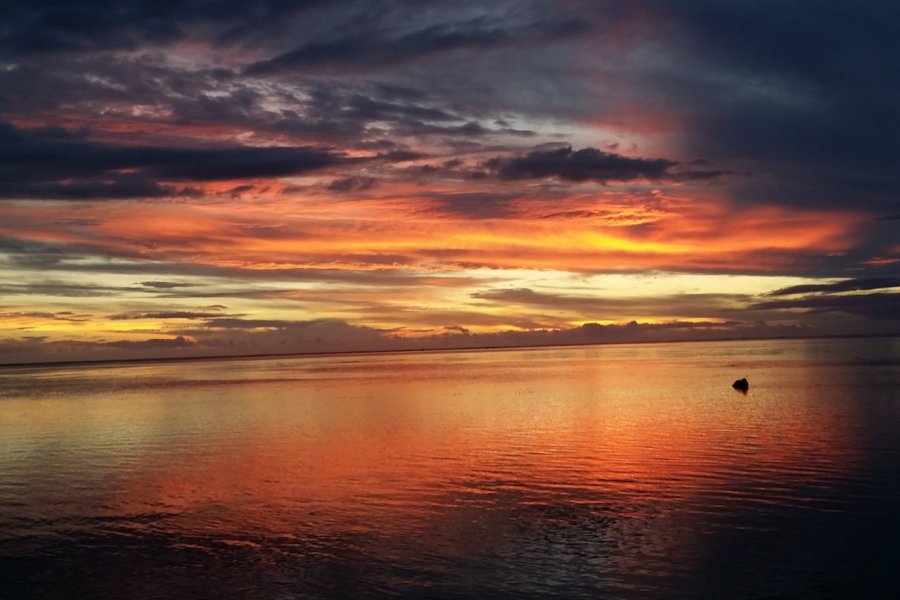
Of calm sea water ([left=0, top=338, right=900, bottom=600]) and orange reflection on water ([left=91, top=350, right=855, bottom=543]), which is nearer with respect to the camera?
calm sea water ([left=0, top=338, right=900, bottom=600])

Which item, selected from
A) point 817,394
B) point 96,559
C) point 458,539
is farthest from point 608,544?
point 817,394

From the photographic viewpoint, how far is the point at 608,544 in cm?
2339

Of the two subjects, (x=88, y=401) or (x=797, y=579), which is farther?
(x=88, y=401)

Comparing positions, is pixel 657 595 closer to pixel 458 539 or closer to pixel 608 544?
pixel 608 544

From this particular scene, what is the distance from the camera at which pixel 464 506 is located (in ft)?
95.5

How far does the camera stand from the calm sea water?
826 inches

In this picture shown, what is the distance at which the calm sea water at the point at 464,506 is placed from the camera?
2097 centimetres

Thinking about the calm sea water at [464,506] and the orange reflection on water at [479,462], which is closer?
the calm sea water at [464,506]

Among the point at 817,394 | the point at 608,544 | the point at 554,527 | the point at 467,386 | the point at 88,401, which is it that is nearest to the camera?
the point at 608,544

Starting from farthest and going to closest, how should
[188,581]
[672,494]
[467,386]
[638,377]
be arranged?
[638,377], [467,386], [672,494], [188,581]

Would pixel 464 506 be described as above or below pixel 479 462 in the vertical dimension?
below

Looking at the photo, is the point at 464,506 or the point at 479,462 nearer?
the point at 464,506

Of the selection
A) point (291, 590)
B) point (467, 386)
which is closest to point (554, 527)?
point (291, 590)

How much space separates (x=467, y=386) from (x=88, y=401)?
42.9 meters
